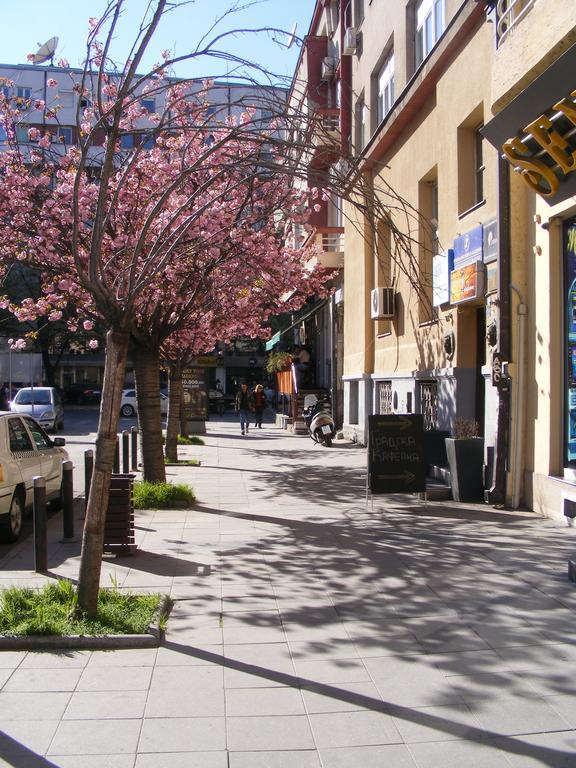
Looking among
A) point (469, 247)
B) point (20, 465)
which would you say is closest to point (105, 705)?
point (20, 465)

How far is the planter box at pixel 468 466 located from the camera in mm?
10289

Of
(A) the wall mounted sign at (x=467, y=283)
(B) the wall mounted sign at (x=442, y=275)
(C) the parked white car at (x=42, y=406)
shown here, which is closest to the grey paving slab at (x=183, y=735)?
(A) the wall mounted sign at (x=467, y=283)

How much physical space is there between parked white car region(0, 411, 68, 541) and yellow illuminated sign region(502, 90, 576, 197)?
6.80m

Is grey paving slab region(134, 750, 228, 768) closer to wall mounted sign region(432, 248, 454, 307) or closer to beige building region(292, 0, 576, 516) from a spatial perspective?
beige building region(292, 0, 576, 516)

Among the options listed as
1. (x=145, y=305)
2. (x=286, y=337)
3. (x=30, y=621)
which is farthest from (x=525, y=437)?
(x=286, y=337)

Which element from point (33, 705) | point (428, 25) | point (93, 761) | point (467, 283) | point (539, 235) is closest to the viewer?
point (93, 761)

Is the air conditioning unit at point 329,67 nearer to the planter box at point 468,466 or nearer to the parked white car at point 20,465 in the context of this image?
the planter box at point 468,466

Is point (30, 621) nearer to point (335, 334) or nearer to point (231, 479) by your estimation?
point (231, 479)

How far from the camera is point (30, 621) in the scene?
510 cm

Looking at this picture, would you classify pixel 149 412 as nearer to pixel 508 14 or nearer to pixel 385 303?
pixel 385 303

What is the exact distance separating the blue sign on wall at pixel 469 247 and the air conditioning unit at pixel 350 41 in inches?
406

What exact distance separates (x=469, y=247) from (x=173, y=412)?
23.4 ft

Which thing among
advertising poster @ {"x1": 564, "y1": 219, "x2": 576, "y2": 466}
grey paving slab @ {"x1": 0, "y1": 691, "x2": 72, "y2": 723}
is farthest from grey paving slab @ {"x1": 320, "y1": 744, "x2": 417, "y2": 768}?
advertising poster @ {"x1": 564, "y1": 219, "x2": 576, "y2": 466}

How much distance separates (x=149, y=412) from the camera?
1126 cm
